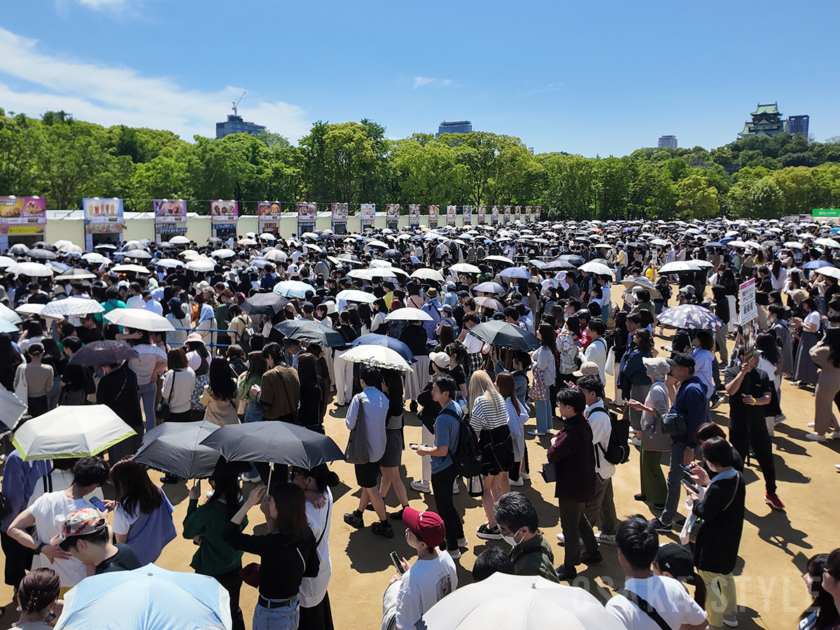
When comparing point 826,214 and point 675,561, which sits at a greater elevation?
point 826,214

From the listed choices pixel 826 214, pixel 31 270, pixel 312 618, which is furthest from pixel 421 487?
pixel 826 214

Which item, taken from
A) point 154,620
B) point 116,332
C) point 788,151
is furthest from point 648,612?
point 788,151

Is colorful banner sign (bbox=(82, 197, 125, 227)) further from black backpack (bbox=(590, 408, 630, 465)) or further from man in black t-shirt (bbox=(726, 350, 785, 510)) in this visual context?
man in black t-shirt (bbox=(726, 350, 785, 510))

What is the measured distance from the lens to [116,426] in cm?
439

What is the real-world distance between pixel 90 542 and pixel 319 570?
52.4 inches

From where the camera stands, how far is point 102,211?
26.1 meters

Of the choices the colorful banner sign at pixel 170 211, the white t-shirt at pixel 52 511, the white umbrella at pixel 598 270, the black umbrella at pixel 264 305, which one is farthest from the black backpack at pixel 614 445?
the colorful banner sign at pixel 170 211

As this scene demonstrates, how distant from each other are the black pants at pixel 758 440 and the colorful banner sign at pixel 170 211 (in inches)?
1089

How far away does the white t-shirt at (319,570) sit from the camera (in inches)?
142

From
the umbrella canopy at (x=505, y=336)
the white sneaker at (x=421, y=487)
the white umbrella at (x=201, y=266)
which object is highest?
the white umbrella at (x=201, y=266)

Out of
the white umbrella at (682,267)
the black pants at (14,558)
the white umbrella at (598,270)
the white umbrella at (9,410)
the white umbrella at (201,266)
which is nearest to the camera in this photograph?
the white umbrella at (9,410)

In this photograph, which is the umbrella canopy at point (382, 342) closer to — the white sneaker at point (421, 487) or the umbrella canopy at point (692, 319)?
the white sneaker at point (421, 487)

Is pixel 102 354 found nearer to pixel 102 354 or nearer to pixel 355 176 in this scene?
pixel 102 354

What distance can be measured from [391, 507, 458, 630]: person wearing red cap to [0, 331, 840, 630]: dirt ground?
168cm
